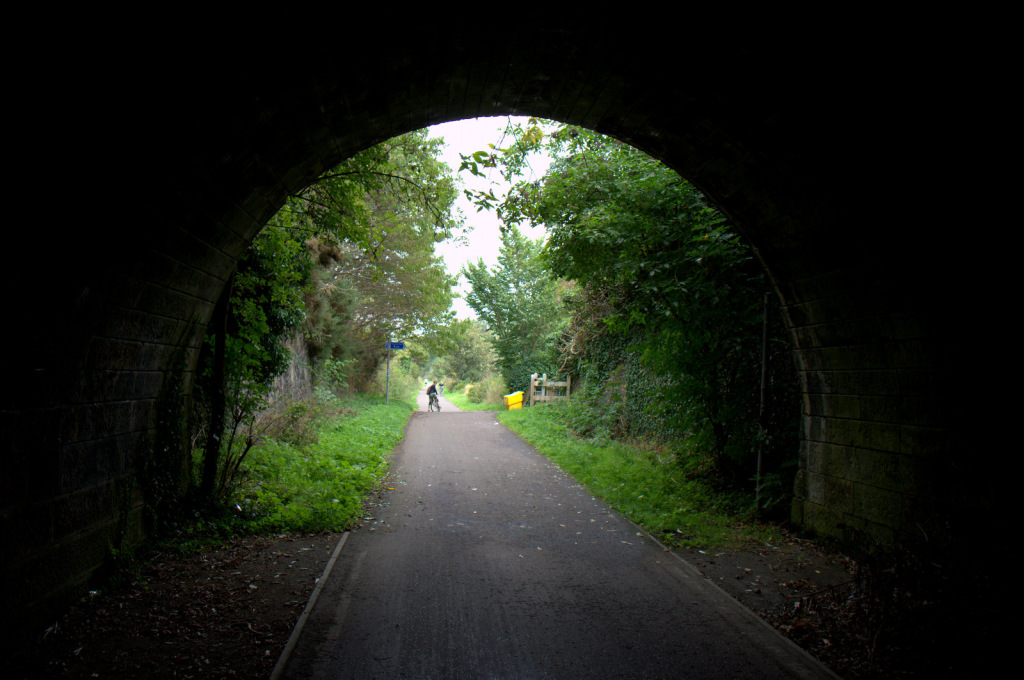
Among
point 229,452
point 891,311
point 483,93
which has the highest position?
point 483,93

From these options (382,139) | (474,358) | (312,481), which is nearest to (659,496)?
(312,481)

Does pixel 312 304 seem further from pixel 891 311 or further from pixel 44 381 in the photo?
pixel 891 311

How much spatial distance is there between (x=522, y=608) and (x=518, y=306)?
22.0 metres

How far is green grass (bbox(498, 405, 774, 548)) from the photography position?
586 centimetres

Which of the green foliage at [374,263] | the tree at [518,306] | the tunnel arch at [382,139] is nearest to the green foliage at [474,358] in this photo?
the tree at [518,306]

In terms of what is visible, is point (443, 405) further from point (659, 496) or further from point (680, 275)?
point (680, 275)

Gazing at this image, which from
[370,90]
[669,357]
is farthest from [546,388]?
[370,90]

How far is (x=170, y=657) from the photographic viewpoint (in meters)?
3.19

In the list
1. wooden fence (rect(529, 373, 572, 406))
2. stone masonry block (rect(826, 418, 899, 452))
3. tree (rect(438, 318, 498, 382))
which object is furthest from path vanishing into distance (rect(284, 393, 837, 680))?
tree (rect(438, 318, 498, 382))

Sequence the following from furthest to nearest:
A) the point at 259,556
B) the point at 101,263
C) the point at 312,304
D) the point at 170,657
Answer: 1. the point at 312,304
2. the point at 259,556
3. the point at 101,263
4. the point at 170,657

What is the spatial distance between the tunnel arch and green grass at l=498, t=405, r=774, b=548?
1060mm

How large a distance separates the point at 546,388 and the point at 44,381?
20.5m

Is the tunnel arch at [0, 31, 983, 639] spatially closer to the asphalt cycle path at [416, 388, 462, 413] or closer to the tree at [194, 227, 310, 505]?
the tree at [194, 227, 310, 505]

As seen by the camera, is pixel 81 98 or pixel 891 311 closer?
pixel 81 98
